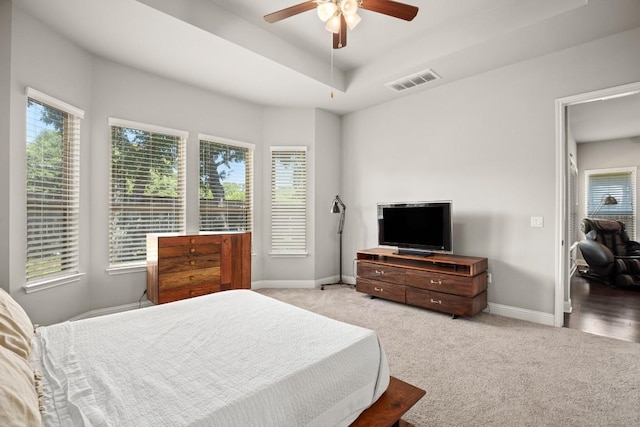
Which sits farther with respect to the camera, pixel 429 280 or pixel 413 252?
pixel 413 252

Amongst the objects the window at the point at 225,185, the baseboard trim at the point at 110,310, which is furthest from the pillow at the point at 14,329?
the window at the point at 225,185

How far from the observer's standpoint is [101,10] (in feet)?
8.53

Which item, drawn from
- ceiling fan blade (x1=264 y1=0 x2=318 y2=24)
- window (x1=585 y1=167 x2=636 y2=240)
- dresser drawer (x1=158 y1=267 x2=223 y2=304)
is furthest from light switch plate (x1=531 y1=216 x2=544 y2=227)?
window (x1=585 y1=167 x2=636 y2=240)

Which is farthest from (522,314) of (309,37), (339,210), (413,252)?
(309,37)

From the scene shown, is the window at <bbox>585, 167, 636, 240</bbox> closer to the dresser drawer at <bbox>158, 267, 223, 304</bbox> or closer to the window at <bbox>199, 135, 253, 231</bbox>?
the window at <bbox>199, 135, 253, 231</bbox>

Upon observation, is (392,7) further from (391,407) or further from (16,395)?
(16,395)

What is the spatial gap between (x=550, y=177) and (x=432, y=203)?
1.21m

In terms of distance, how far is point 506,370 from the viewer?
233 cm

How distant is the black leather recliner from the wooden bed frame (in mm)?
5201

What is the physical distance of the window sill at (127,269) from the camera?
11.4ft

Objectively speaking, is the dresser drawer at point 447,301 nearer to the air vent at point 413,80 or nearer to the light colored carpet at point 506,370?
the light colored carpet at point 506,370

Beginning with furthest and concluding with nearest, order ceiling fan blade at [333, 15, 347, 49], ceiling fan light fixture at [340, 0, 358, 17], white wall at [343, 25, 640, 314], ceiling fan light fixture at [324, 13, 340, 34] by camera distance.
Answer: white wall at [343, 25, 640, 314] → ceiling fan blade at [333, 15, 347, 49] → ceiling fan light fixture at [324, 13, 340, 34] → ceiling fan light fixture at [340, 0, 358, 17]

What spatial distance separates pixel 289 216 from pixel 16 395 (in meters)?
4.15

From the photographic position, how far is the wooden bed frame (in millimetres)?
1321
